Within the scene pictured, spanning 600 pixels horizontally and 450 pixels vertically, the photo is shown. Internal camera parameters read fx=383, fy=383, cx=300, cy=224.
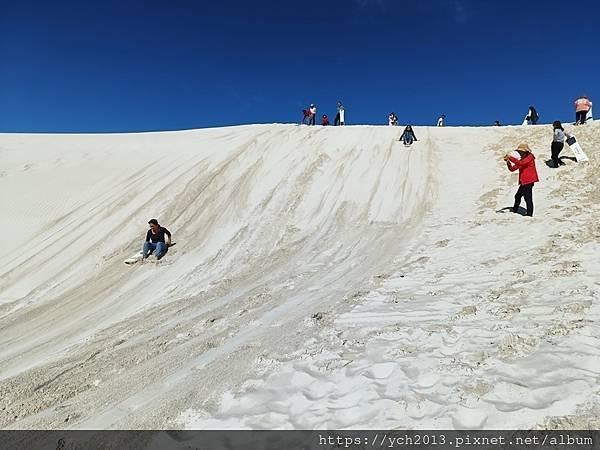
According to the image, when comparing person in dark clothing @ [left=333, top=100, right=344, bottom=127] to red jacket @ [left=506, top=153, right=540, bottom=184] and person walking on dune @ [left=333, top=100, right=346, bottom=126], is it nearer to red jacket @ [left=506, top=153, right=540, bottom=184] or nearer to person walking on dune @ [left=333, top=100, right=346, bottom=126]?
person walking on dune @ [left=333, top=100, right=346, bottom=126]

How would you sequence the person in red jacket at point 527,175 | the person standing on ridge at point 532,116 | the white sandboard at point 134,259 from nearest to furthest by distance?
the person in red jacket at point 527,175 → the white sandboard at point 134,259 → the person standing on ridge at point 532,116

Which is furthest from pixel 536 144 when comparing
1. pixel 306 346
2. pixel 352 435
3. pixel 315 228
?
pixel 352 435

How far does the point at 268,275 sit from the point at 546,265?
15.6 feet

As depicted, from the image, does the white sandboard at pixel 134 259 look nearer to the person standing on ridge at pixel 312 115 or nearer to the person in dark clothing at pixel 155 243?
the person in dark clothing at pixel 155 243

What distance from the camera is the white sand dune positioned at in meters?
3.42

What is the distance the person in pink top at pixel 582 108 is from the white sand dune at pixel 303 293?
124 cm

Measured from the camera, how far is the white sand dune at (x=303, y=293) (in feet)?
11.2

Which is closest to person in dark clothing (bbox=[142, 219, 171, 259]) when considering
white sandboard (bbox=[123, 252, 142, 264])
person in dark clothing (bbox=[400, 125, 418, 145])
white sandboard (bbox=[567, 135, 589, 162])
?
white sandboard (bbox=[123, 252, 142, 264])

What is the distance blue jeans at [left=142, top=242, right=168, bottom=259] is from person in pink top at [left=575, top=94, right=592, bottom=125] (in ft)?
54.2

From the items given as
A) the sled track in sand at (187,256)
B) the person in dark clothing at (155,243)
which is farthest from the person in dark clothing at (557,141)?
the person in dark clothing at (155,243)

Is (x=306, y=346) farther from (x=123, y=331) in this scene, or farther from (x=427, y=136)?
(x=427, y=136)

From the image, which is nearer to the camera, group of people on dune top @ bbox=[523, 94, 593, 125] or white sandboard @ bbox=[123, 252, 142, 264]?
white sandboard @ bbox=[123, 252, 142, 264]

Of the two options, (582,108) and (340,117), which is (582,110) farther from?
(340,117)

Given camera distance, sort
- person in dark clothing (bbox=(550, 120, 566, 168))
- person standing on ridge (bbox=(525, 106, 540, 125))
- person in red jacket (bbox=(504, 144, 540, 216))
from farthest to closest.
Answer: person standing on ridge (bbox=(525, 106, 540, 125)), person in dark clothing (bbox=(550, 120, 566, 168)), person in red jacket (bbox=(504, 144, 540, 216))
